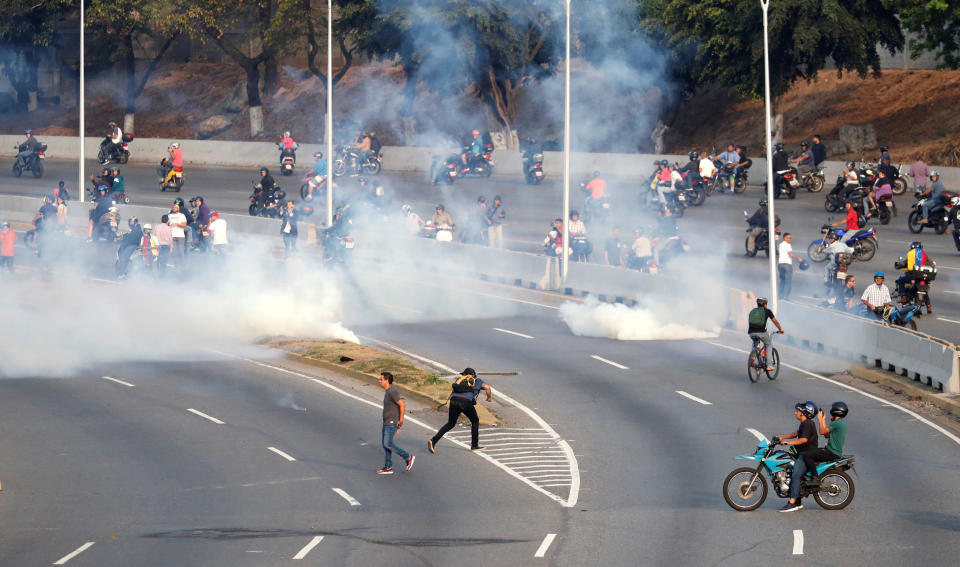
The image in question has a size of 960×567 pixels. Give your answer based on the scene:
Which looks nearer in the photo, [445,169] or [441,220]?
[441,220]

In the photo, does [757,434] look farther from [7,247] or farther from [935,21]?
[935,21]

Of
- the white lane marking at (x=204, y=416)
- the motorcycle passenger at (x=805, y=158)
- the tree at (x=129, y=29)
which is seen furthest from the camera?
the tree at (x=129, y=29)

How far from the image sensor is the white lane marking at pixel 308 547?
1593 cm

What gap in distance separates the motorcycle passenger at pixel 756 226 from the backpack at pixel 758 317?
12.9 metres

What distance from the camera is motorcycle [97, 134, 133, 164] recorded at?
2498 inches

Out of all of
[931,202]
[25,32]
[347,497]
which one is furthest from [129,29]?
[347,497]

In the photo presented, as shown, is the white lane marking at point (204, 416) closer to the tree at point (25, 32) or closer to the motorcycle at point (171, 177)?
the motorcycle at point (171, 177)

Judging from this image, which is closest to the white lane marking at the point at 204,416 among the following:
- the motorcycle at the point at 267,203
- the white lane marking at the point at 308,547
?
the white lane marking at the point at 308,547

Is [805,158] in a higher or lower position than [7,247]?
higher

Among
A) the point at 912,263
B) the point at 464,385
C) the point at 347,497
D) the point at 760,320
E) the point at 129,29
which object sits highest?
the point at 129,29

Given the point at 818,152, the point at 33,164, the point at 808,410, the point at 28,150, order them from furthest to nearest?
the point at 33,164 → the point at 28,150 → the point at 818,152 → the point at 808,410

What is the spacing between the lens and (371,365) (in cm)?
2777

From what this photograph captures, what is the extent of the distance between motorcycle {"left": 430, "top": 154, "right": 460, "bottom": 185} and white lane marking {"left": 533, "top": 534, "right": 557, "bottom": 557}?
37972 mm

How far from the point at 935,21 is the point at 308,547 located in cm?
4403
